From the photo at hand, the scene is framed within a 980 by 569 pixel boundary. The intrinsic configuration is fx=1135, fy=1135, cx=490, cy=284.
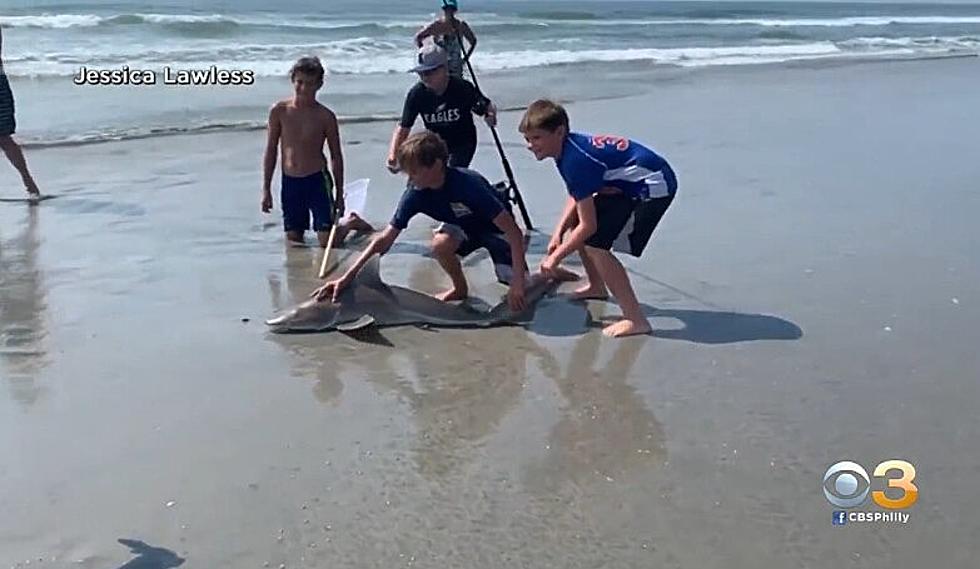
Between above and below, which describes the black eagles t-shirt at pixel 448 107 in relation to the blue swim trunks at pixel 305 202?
above

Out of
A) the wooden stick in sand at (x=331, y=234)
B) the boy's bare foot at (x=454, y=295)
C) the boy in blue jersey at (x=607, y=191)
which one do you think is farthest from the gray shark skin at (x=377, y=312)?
the wooden stick in sand at (x=331, y=234)

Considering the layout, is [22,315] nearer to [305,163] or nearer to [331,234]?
[331,234]

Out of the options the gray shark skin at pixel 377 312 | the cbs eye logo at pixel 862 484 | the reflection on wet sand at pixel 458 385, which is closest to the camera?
the cbs eye logo at pixel 862 484

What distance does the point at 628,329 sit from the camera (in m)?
4.96

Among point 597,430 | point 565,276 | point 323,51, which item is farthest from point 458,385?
point 323,51

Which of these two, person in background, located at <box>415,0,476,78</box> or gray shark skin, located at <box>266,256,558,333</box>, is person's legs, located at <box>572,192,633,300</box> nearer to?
gray shark skin, located at <box>266,256,558,333</box>

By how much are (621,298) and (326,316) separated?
1303mm

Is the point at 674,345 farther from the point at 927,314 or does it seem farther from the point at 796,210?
the point at 796,210

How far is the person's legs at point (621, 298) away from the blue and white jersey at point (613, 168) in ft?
1.02

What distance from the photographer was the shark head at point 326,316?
493 cm

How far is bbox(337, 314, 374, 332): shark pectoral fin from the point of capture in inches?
193

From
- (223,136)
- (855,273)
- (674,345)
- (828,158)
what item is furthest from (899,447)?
(223,136)

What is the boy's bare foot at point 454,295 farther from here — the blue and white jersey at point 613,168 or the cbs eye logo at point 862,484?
the cbs eye logo at point 862,484

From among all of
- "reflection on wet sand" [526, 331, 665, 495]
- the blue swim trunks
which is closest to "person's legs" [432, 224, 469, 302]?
"reflection on wet sand" [526, 331, 665, 495]
